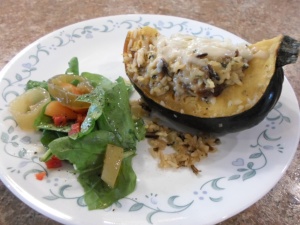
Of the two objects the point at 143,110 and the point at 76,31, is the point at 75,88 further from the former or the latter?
the point at 76,31

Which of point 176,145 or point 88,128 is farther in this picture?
point 176,145

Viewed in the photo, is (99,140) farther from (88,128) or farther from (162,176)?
(162,176)

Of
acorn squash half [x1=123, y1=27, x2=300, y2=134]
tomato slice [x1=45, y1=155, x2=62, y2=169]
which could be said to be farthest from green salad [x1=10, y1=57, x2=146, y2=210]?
acorn squash half [x1=123, y1=27, x2=300, y2=134]

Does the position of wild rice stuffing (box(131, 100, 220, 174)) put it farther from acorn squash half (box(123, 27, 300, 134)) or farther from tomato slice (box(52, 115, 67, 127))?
tomato slice (box(52, 115, 67, 127))

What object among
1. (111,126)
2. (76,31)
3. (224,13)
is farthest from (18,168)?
(224,13)

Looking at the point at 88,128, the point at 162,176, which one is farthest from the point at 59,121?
the point at 162,176

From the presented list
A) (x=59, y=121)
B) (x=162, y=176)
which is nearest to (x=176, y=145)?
(x=162, y=176)

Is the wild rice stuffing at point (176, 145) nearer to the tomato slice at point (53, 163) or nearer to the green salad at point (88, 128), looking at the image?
the green salad at point (88, 128)

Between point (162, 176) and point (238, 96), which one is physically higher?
point (238, 96)
